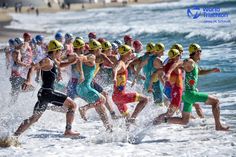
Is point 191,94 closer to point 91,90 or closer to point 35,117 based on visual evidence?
point 91,90

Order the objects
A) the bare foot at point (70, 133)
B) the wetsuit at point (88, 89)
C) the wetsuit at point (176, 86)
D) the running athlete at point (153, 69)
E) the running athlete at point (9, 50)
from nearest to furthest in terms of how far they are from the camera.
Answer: the wetsuit at point (176, 86), the bare foot at point (70, 133), the wetsuit at point (88, 89), the running athlete at point (153, 69), the running athlete at point (9, 50)

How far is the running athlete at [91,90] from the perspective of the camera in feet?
31.2

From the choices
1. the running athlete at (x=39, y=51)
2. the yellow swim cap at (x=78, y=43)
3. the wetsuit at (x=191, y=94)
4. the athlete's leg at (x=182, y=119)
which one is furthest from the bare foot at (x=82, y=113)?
the running athlete at (x=39, y=51)

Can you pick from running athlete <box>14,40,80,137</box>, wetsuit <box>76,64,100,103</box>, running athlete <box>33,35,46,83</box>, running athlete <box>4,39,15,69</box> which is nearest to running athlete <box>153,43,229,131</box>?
wetsuit <box>76,64,100,103</box>

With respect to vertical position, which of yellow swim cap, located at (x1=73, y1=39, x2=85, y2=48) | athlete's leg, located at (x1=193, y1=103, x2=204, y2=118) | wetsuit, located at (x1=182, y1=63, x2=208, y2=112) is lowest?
athlete's leg, located at (x1=193, y1=103, x2=204, y2=118)

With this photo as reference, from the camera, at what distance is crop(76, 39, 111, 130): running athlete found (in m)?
9.52

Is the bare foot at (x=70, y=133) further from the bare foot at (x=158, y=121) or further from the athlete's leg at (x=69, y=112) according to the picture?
the bare foot at (x=158, y=121)

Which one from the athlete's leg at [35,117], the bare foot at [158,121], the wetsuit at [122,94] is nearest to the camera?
the athlete's leg at [35,117]

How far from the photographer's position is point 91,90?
9.64 m

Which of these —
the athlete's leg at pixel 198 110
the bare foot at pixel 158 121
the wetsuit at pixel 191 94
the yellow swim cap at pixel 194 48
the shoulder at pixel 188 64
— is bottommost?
the athlete's leg at pixel 198 110

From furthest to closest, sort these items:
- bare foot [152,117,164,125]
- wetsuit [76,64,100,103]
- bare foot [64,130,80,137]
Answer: wetsuit [76,64,100,103], bare foot [64,130,80,137], bare foot [152,117,164,125]

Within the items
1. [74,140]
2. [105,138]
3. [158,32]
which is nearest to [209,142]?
[105,138]

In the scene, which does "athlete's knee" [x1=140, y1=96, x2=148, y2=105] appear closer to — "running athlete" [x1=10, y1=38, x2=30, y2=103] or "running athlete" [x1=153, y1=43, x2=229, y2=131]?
"running athlete" [x1=153, y1=43, x2=229, y2=131]

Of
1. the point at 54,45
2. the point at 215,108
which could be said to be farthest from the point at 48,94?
the point at 215,108
